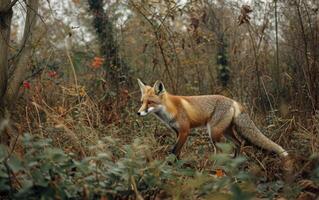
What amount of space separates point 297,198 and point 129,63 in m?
8.76

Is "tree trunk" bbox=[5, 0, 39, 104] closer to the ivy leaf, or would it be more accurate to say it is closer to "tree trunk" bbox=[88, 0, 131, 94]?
the ivy leaf

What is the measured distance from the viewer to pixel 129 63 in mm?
12320

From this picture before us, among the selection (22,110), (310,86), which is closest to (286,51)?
(310,86)

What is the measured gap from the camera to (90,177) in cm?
329

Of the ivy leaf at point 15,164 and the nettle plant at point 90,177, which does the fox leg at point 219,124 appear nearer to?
the nettle plant at point 90,177

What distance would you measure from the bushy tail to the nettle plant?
2.74 m

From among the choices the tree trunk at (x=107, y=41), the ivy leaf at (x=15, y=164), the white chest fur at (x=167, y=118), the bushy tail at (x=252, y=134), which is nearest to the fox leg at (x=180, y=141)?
the white chest fur at (x=167, y=118)

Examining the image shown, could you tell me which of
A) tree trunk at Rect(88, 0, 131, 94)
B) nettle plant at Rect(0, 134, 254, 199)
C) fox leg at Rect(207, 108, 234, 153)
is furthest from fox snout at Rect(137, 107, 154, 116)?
tree trunk at Rect(88, 0, 131, 94)

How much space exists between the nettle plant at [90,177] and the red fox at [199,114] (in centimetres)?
331

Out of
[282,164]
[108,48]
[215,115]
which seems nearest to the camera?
[282,164]

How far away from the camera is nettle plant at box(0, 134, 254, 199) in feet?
9.71

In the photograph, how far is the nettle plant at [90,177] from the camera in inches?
117

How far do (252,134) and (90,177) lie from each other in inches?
149

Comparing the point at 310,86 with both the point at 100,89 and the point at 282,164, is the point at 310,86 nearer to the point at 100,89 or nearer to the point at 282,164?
the point at 282,164
